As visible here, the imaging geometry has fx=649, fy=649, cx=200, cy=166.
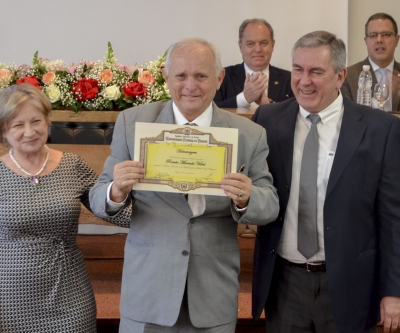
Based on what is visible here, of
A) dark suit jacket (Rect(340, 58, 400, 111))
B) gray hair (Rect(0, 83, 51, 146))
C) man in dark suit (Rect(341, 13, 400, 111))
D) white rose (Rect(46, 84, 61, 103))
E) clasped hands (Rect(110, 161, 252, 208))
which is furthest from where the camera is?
man in dark suit (Rect(341, 13, 400, 111))

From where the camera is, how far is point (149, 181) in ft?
6.88

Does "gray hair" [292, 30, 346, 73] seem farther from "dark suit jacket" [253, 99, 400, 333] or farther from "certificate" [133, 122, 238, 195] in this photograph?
"certificate" [133, 122, 238, 195]

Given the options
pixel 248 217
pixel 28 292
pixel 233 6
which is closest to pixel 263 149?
pixel 248 217

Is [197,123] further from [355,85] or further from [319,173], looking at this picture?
[355,85]

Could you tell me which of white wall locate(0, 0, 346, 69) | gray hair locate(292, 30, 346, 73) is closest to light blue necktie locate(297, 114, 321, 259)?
gray hair locate(292, 30, 346, 73)

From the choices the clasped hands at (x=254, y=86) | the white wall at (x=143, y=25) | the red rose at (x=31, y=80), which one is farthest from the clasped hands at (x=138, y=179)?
the white wall at (x=143, y=25)

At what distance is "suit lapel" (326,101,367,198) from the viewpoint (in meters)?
2.33

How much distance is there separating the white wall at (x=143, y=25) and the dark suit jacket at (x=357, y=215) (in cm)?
357

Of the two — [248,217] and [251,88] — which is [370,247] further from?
[251,88]

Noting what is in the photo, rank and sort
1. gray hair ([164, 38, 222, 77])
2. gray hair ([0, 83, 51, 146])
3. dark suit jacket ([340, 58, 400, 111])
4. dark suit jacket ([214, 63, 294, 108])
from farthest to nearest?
1. dark suit jacket ([214, 63, 294, 108])
2. dark suit jacket ([340, 58, 400, 111])
3. gray hair ([0, 83, 51, 146])
4. gray hair ([164, 38, 222, 77])

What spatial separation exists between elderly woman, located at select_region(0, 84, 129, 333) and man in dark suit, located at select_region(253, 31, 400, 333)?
0.77m

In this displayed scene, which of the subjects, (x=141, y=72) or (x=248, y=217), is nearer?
(x=248, y=217)

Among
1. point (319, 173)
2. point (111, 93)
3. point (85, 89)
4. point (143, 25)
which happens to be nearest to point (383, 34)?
point (143, 25)

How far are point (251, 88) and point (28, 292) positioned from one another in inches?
86.6
